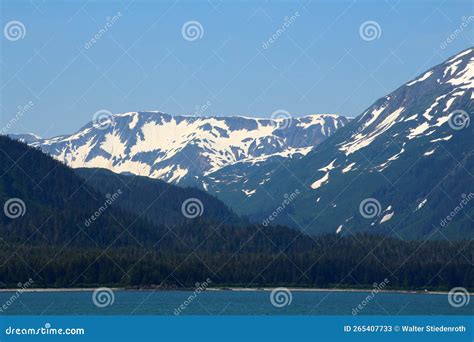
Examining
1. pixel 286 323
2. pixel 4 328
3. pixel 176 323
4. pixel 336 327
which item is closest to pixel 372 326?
pixel 336 327

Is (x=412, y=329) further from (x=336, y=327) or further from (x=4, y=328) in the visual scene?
(x=4, y=328)

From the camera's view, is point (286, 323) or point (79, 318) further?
point (286, 323)

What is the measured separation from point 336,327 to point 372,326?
4582 millimetres

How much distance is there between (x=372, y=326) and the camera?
114188 millimetres

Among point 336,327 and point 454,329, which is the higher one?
point 454,329

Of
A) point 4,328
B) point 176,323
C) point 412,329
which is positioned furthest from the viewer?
point 176,323

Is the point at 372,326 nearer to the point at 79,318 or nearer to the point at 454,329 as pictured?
the point at 454,329

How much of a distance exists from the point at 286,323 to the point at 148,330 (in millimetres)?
20408

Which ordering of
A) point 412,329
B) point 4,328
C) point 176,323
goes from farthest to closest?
point 176,323 < point 412,329 < point 4,328

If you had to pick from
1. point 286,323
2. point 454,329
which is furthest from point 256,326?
point 454,329

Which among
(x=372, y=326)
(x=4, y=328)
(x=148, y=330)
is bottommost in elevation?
(x=4, y=328)

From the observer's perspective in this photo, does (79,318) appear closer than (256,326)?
Yes

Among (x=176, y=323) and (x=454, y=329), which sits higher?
(x=454, y=329)

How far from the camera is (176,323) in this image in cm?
12262
